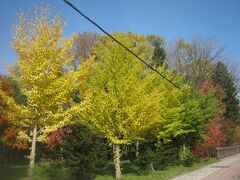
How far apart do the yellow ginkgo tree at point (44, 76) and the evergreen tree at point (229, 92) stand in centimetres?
4484

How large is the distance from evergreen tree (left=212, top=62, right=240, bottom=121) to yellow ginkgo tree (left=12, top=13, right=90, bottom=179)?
44.8m

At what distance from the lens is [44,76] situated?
16422 mm

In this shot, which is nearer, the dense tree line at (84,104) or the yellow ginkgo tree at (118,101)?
the dense tree line at (84,104)

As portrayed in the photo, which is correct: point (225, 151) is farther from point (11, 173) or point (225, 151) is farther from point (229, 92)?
point (11, 173)

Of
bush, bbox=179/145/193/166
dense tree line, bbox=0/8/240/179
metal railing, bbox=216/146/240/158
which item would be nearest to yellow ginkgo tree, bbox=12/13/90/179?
dense tree line, bbox=0/8/240/179

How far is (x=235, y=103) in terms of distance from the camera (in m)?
61.0

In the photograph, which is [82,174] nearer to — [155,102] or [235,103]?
[155,102]

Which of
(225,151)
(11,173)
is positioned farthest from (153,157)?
(225,151)

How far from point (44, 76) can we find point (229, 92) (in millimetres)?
48885

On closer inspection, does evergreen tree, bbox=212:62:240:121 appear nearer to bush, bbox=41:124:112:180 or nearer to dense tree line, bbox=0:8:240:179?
dense tree line, bbox=0:8:240:179

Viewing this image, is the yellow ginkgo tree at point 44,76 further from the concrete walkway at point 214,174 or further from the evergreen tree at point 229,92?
the evergreen tree at point 229,92

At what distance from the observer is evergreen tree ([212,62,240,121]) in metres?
59.1

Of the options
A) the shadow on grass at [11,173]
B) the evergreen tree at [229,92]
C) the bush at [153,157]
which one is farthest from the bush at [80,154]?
the evergreen tree at [229,92]

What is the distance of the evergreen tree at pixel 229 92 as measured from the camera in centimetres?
5906
